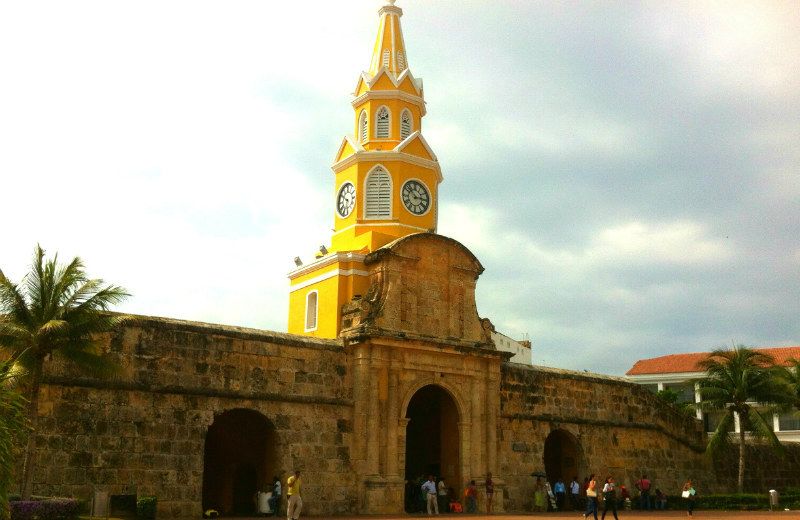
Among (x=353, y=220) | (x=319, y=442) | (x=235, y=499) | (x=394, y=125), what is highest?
(x=394, y=125)

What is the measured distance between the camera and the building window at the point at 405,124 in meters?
30.3

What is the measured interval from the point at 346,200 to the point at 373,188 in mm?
1243

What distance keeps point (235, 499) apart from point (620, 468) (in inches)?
548

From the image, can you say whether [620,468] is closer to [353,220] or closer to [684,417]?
[684,417]

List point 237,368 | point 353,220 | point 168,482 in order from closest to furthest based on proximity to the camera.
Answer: point 168,482
point 237,368
point 353,220

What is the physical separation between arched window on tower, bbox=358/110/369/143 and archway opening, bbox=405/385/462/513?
379 inches

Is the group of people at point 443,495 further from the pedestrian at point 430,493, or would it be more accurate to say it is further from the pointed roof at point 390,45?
the pointed roof at point 390,45

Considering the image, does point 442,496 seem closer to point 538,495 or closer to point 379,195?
point 538,495

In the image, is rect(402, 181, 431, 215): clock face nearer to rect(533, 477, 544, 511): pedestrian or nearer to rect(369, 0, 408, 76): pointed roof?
rect(369, 0, 408, 76): pointed roof

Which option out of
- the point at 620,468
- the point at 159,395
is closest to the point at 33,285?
the point at 159,395

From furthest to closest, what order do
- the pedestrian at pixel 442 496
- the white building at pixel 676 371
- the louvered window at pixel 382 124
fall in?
the white building at pixel 676 371 < the louvered window at pixel 382 124 < the pedestrian at pixel 442 496

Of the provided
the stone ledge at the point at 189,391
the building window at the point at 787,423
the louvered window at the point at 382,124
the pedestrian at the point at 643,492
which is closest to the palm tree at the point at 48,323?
the stone ledge at the point at 189,391

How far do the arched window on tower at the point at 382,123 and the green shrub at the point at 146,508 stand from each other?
621 inches

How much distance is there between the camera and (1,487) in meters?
13.0
